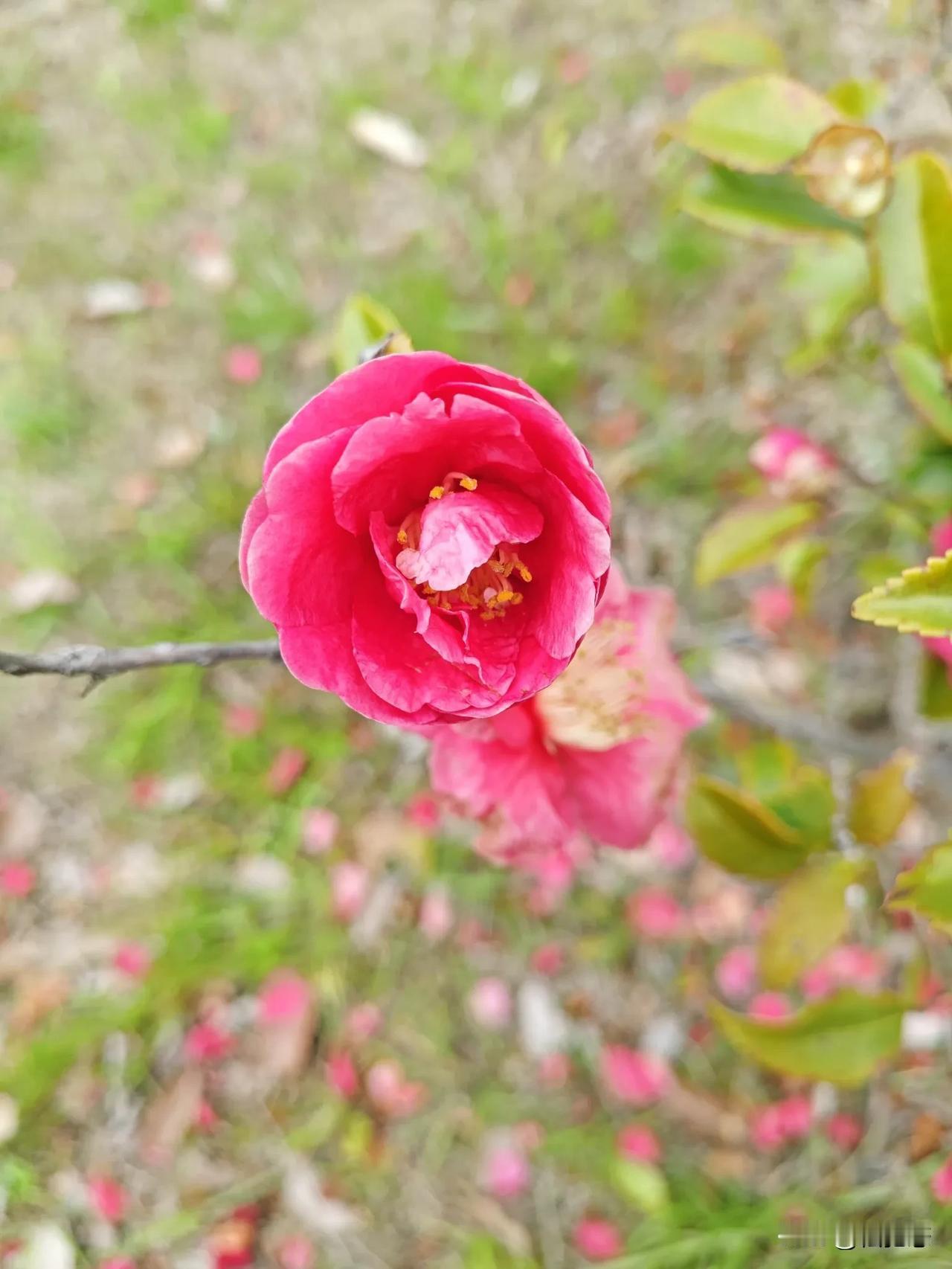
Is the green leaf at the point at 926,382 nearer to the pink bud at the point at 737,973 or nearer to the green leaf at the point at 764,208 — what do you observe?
the green leaf at the point at 764,208

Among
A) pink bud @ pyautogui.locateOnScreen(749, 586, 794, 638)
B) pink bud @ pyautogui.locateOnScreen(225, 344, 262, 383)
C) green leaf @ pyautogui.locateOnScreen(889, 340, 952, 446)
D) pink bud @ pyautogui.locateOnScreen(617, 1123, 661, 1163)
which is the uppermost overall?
green leaf @ pyautogui.locateOnScreen(889, 340, 952, 446)

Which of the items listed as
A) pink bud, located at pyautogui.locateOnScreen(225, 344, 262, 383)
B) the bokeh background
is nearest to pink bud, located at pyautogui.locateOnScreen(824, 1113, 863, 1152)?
the bokeh background

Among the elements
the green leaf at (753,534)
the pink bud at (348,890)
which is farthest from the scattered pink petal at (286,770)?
the green leaf at (753,534)

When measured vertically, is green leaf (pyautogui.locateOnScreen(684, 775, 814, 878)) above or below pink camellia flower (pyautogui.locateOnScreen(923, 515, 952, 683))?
below

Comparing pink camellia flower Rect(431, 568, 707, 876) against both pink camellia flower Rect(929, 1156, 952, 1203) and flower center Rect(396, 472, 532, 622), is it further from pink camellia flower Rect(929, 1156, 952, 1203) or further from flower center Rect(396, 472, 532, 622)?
pink camellia flower Rect(929, 1156, 952, 1203)

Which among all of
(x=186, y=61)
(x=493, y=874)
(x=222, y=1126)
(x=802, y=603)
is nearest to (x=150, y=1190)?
(x=222, y=1126)

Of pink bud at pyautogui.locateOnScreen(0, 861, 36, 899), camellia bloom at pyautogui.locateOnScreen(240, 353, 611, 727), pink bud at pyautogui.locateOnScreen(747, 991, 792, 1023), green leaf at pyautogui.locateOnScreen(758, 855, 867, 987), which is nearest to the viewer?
camellia bloom at pyautogui.locateOnScreen(240, 353, 611, 727)

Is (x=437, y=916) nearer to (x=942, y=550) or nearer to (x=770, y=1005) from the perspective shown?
(x=770, y=1005)
